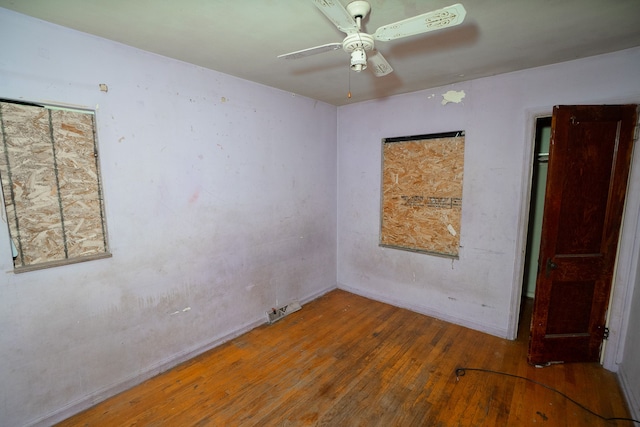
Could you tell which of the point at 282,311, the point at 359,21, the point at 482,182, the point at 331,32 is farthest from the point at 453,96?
the point at 282,311

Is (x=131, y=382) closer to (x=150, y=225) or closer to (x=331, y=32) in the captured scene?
(x=150, y=225)

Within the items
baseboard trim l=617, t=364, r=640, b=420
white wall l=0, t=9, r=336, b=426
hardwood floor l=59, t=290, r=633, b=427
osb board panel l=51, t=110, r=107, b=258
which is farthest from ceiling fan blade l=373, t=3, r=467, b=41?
baseboard trim l=617, t=364, r=640, b=420

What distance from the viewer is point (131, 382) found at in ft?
7.57

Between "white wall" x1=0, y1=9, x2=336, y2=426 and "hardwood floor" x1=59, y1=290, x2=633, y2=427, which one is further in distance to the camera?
"hardwood floor" x1=59, y1=290, x2=633, y2=427

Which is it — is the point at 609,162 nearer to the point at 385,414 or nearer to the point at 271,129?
the point at 385,414

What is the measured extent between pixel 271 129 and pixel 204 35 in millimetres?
1317

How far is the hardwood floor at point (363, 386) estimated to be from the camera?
201 centimetres

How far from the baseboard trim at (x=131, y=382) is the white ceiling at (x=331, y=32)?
8.67 feet

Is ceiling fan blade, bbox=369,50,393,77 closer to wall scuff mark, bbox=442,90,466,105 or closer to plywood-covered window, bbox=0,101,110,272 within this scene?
wall scuff mark, bbox=442,90,466,105

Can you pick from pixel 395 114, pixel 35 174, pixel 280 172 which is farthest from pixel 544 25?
pixel 35 174

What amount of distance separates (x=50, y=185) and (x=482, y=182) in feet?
12.3

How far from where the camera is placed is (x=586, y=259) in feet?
7.97

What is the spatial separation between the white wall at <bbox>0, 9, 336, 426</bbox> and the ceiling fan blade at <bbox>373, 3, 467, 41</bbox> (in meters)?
1.86

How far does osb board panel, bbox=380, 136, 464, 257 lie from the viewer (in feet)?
10.5
